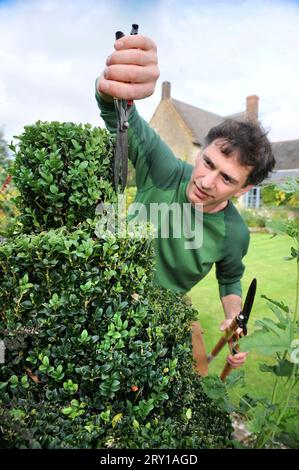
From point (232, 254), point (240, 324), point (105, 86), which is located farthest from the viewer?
point (232, 254)

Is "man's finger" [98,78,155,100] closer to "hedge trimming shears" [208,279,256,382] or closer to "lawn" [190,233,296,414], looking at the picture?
"lawn" [190,233,296,414]

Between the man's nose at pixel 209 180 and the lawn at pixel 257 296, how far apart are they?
62cm

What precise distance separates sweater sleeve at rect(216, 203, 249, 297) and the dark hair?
330 mm

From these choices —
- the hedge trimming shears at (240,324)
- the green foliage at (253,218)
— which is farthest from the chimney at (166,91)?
the hedge trimming shears at (240,324)

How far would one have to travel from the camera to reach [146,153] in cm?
239

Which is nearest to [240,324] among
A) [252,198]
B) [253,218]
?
[253,218]

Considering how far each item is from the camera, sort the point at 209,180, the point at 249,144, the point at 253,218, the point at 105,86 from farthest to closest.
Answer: the point at 253,218
the point at 249,144
the point at 209,180
the point at 105,86

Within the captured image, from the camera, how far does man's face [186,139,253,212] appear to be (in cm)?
237

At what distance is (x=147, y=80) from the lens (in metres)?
1.69

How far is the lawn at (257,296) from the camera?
3432mm

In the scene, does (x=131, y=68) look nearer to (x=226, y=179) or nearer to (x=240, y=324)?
(x=226, y=179)

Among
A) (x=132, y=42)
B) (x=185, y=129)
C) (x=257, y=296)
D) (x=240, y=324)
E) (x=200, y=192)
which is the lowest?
(x=257, y=296)

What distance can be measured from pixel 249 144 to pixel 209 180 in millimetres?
462
